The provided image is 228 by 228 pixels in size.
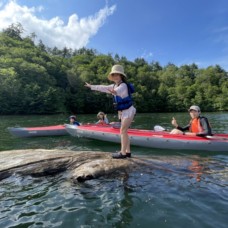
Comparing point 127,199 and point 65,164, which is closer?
point 127,199

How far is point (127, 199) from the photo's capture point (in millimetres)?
4359

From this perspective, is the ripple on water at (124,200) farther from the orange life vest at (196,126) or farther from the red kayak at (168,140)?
the orange life vest at (196,126)

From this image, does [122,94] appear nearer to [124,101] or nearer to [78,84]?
[124,101]

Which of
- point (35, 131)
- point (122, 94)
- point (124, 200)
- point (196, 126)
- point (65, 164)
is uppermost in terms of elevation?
point (122, 94)

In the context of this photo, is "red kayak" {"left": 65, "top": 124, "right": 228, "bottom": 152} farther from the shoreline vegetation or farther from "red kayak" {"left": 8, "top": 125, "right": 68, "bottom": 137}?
the shoreline vegetation

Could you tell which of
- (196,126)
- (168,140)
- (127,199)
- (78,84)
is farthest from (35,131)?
(78,84)

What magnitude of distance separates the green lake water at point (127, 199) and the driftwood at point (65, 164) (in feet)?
0.53

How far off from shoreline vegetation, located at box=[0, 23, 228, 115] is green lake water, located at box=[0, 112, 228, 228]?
35.3m

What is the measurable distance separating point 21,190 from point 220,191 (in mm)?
3469

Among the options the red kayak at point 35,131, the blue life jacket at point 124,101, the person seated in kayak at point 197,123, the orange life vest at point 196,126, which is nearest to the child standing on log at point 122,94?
the blue life jacket at point 124,101

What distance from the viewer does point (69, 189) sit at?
4.76 meters

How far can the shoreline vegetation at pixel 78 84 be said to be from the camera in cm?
4112

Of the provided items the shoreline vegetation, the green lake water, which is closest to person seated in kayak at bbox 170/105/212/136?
the green lake water

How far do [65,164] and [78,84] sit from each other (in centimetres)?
5166
